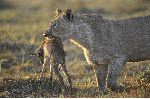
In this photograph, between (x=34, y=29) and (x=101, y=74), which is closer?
(x=101, y=74)

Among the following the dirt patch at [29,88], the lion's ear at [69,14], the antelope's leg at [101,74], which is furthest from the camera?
the antelope's leg at [101,74]

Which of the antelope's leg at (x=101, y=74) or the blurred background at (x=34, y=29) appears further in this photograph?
the blurred background at (x=34, y=29)

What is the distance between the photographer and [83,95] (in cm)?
1343

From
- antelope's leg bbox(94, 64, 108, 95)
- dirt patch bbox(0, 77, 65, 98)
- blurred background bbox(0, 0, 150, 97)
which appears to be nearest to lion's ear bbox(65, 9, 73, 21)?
antelope's leg bbox(94, 64, 108, 95)

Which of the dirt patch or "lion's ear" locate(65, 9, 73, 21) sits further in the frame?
the dirt patch

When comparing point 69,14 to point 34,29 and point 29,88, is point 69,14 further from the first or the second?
point 34,29

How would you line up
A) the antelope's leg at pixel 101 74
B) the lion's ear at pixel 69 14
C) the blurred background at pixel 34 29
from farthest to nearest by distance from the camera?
the blurred background at pixel 34 29 < the antelope's leg at pixel 101 74 < the lion's ear at pixel 69 14

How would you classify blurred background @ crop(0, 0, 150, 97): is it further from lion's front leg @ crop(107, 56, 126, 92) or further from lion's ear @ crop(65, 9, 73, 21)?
lion's ear @ crop(65, 9, 73, 21)

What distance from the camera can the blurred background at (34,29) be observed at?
1772 centimetres

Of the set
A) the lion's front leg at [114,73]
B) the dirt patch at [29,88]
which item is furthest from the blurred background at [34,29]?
the lion's front leg at [114,73]

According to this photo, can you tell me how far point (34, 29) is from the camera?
1045 inches

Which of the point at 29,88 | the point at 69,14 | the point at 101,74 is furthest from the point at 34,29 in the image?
the point at 69,14

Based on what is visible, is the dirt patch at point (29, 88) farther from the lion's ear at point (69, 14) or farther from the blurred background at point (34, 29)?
the lion's ear at point (69, 14)

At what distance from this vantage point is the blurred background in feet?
58.1
